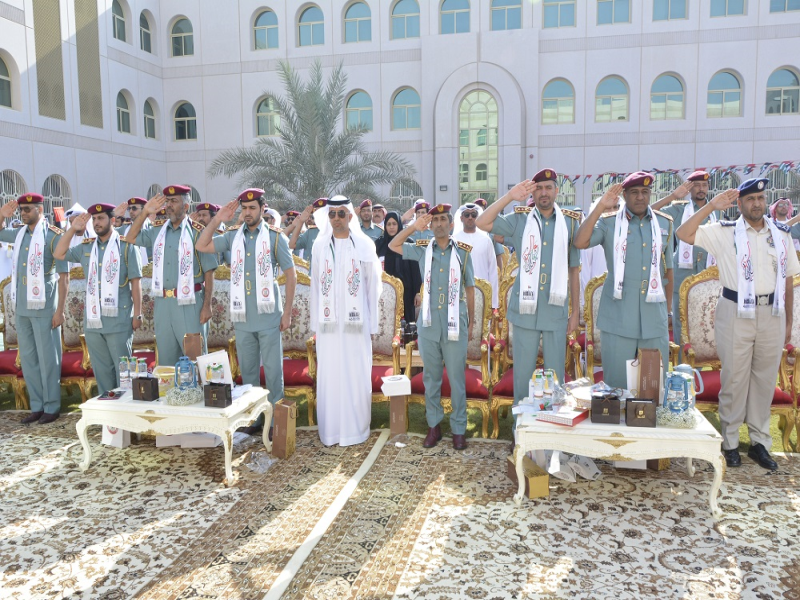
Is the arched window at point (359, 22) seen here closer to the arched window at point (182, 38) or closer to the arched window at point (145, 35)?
the arched window at point (182, 38)

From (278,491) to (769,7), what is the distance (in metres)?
17.8

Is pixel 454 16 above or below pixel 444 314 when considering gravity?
above

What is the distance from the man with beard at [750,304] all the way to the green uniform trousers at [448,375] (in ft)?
5.70

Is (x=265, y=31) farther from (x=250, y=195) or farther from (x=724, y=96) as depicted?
(x=250, y=195)

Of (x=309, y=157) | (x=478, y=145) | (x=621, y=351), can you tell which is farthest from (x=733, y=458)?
(x=478, y=145)

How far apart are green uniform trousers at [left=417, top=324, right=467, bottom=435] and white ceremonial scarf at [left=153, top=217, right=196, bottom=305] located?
1876 millimetres

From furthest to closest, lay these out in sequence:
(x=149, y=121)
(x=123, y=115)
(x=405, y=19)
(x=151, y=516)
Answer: (x=149, y=121)
(x=123, y=115)
(x=405, y=19)
(x=151, y=516)

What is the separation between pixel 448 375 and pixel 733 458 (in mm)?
1984

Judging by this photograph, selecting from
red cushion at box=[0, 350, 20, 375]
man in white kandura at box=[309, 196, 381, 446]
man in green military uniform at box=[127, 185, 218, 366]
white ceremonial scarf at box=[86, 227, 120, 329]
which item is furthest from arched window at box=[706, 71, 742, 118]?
red cushion at box=[0, 350, 20, 375]

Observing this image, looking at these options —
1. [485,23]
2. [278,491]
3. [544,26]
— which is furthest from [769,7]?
[278,491]

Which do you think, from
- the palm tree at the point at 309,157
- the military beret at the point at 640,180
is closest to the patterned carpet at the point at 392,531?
the military beret at the point at 640,180

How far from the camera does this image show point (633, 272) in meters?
4.12

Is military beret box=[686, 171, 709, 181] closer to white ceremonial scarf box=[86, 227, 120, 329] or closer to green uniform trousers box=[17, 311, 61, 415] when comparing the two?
white ceremonial scarf box=[86, 227, 120, 329]

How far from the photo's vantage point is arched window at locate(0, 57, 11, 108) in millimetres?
14055
